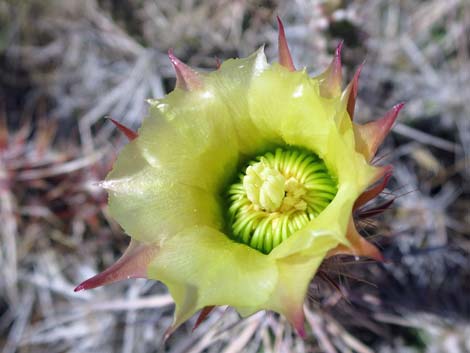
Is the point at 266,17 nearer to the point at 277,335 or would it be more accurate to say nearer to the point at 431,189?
the point at 431,189

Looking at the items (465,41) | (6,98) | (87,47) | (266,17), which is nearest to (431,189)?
Result: (465,41)

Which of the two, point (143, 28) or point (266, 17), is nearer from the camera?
point (266, 17)

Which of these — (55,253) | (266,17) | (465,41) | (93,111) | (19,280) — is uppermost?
(465,41)

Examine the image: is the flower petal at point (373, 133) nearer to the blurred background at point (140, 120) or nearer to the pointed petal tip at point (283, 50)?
the pointed petal tip at point (283, 50)

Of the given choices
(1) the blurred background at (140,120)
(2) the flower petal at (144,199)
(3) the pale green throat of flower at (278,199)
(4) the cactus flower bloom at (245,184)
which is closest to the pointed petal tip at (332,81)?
(4) the cactus flower bloom at (245,184)

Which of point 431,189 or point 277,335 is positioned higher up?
point 431,189

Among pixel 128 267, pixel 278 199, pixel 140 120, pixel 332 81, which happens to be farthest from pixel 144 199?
pixel 140 120

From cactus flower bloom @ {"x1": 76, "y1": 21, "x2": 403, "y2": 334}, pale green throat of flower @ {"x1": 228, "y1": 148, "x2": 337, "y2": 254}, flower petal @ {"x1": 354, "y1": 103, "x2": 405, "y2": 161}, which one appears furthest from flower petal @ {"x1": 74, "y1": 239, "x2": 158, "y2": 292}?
flower petal @ {"x1": 354, "y1": 103, "x2": 405, "y2": 161}

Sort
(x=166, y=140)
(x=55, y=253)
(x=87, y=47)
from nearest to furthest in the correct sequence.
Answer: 1. (x=166, y=140)
2. (x=55, y=253)
3. (x=87, y=47)

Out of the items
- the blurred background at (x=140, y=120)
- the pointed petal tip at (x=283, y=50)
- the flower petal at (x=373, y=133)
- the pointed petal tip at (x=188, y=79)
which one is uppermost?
the pointed petal tip at (x=283, y=50)
